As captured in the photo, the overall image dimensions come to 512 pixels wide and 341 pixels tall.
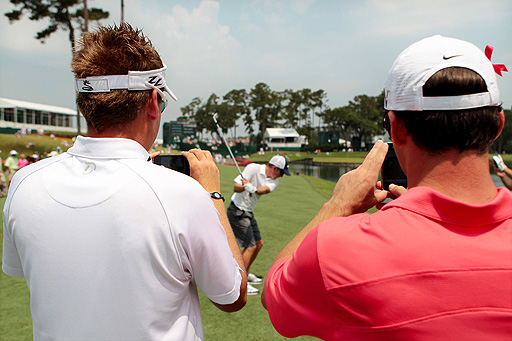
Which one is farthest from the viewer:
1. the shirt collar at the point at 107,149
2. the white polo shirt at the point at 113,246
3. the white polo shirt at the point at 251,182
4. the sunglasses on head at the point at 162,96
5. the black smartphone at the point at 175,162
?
the white polo shirt at the point at 251,182

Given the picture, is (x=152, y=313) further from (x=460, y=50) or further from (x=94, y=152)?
(x=460, y=50)

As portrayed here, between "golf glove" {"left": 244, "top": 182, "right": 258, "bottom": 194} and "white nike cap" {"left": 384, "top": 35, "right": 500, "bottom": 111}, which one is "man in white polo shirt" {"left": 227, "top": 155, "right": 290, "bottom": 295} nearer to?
"golf glove" {"left": 244, "top": 182, "right": 258, "bottom": 194}

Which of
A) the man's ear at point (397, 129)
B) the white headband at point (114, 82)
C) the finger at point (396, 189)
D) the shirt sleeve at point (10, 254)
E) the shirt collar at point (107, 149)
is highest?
the white headband at point (114, 82)

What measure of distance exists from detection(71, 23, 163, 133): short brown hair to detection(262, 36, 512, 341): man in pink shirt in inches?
33.5

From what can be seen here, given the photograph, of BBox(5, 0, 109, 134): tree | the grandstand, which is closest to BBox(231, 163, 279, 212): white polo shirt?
BBox(5, 0, 109, 134): tree

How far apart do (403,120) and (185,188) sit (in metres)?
0.71

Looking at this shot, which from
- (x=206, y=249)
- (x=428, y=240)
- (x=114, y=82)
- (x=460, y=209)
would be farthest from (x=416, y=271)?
(x=114, y=82)

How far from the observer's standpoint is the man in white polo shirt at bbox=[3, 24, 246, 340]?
1182 millimetres

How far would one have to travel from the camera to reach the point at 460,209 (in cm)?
95

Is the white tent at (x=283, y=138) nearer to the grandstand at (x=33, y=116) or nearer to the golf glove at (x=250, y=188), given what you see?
the grandstand at (x=33, y=116)

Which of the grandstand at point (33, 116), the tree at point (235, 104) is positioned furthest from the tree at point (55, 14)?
the tree at point (235, 104)

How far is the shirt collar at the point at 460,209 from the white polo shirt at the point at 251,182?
5008 millimetres

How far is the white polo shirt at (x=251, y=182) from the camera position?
5971 millimetres

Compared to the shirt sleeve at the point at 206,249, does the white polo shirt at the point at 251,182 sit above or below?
below
